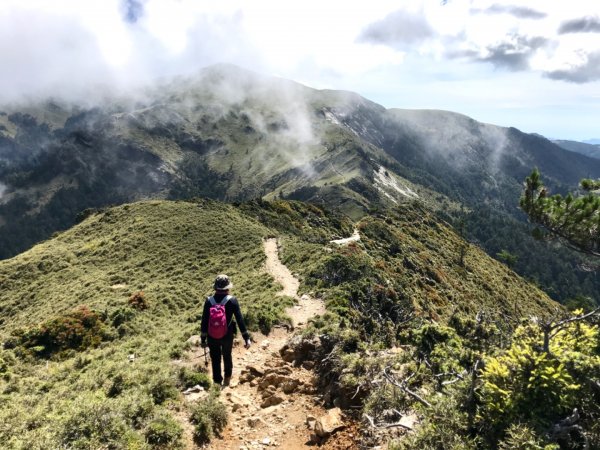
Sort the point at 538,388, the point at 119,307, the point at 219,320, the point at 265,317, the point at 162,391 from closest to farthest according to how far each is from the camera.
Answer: the point at 538,388, the point at 162,391, the point at 219,320, the point at 265,317, the point at 119,307

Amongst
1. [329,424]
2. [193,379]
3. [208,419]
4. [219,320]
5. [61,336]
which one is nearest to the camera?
[329,424]

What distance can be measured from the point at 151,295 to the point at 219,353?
20.2m

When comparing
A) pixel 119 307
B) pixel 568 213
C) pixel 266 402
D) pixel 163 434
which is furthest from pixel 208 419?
pixel 119 307

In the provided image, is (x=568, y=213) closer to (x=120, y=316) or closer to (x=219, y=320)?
(x=219, y=320)

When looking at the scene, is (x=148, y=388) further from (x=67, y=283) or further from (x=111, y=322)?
(x=67, y=283)

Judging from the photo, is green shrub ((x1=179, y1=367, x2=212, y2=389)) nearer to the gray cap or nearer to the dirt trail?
the dirt trail

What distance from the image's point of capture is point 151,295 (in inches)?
1184

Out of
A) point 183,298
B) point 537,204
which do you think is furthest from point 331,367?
point 183,298

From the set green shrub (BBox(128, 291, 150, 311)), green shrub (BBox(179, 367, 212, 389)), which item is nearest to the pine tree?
green shrub (BBox(179, 367, 212, 389))

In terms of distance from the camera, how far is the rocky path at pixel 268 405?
9797 mm

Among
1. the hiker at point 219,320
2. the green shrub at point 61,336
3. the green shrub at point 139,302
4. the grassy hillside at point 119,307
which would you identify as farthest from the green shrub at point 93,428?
the green shrub at point 139,302

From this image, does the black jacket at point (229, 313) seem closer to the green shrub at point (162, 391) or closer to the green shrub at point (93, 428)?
the green shrub at point (162, 391)

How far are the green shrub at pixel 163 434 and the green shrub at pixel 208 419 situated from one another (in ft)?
1.83

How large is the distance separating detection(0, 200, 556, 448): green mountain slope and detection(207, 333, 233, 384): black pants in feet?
4.30
